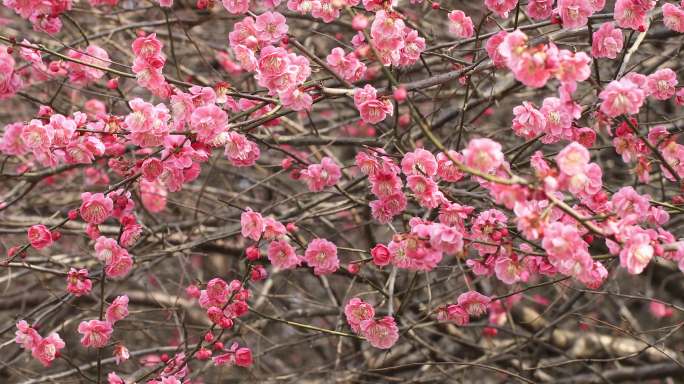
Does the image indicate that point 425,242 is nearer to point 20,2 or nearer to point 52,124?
point 52,124

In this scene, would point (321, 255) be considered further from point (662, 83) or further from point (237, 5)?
point (662, 83)

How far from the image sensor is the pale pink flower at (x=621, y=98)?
93.2 inches

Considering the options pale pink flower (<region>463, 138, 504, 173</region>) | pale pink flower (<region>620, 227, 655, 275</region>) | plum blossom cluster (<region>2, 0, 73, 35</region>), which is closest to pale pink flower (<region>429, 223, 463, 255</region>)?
pale pink flower (<region>463, 138, 504, 173</region>)

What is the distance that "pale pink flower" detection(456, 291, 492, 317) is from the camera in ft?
10.1

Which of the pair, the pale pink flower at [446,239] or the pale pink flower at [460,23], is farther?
the pale pink flower at [460,23]

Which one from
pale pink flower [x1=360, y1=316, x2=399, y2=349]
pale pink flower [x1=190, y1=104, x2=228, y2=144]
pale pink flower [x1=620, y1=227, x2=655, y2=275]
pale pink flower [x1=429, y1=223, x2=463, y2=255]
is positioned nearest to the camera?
pale pink flower [x1=620, y1=227, x2=655, y2=275]

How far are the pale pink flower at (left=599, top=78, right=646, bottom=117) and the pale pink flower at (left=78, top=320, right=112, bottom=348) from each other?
1941 mm

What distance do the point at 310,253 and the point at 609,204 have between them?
112 centimetres

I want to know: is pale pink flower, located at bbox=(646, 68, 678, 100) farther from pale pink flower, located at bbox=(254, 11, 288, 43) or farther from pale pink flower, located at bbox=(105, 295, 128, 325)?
pale pink flower, located at bbox=(105, 295, 128, 325)

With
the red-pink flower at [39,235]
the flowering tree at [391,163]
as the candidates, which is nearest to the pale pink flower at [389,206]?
the flowering tree at [391,163]

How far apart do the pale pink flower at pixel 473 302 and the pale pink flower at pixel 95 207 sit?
4.30 ft

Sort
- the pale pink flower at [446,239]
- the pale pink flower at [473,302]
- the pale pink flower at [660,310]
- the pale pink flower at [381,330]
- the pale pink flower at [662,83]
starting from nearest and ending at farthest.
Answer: the pale pink flower at [446,239] < the pale pink flower at [662,83] < the pale pink flower at [381,330] < the pale pink flower at [473,302] < the pale pink flower at [660,310]

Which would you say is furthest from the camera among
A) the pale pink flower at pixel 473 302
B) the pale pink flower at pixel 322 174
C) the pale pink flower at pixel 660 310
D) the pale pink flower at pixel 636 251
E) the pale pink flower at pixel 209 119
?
the pale pink flower at pixel 660 310

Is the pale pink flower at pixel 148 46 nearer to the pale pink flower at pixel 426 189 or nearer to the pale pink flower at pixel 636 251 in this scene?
the pale pink flower at pixel 426 189
